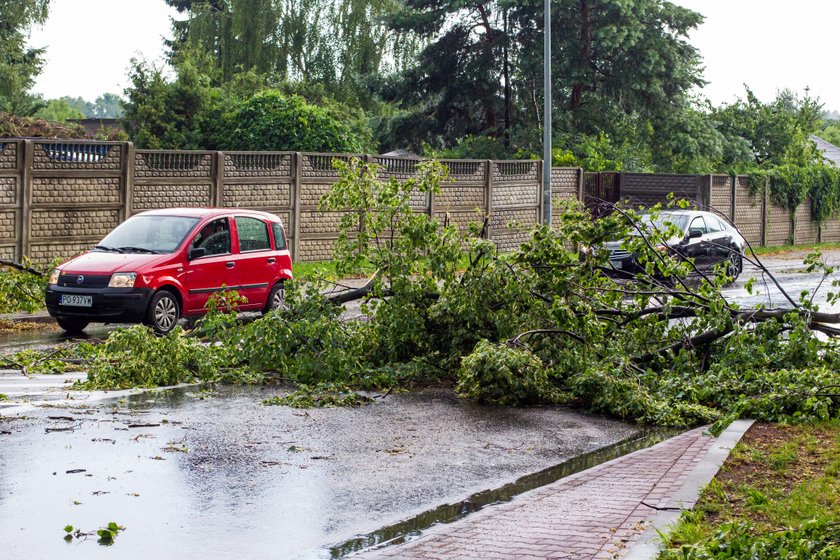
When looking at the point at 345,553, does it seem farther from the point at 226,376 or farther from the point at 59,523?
the point at 226,376

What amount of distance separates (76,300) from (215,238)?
2.17 meters

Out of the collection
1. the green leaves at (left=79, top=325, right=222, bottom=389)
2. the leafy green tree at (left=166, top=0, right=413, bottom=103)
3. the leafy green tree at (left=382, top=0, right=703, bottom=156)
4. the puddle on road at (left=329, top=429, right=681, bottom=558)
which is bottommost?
the puddle on road at (left=329, top=429, right=681, bottom=558)

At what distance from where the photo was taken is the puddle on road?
6625 millimetres

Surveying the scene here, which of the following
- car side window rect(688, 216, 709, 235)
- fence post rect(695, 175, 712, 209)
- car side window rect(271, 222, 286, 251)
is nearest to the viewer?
car side window rect(271, 222, 286, 251)

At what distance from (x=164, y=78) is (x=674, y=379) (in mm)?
26891

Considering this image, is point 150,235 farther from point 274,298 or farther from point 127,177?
point 127,177

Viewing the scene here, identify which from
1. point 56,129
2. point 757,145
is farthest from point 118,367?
point 757,145

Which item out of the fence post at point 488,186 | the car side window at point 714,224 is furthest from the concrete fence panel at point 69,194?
the car side window at point 714,224

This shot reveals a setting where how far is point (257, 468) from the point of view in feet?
27.3

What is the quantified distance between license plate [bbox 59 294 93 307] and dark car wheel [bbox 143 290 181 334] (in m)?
0.75

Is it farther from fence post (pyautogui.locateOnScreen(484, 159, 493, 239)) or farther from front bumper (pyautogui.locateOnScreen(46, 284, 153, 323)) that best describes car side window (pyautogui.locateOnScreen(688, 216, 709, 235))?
front bumper (pyautogui.locateOnScreen(46, 284, 153, 323))

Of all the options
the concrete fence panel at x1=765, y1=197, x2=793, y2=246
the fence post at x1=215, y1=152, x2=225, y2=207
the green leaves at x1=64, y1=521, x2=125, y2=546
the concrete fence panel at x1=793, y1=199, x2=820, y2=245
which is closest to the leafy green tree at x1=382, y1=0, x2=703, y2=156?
the concrete fence panel at x1=765, y1=197, x2=793, y2=246

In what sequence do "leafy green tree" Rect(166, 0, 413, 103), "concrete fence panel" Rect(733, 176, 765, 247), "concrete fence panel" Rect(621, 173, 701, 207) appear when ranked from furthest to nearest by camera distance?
"leafy green tree" Rect(166, 0, 413, 103)
"concrete fence panel" Rect(733, 176, 765, 247)
"concrete fence panel" Rect(621, 173, 701, 207)

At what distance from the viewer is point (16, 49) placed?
48719 millimetres
